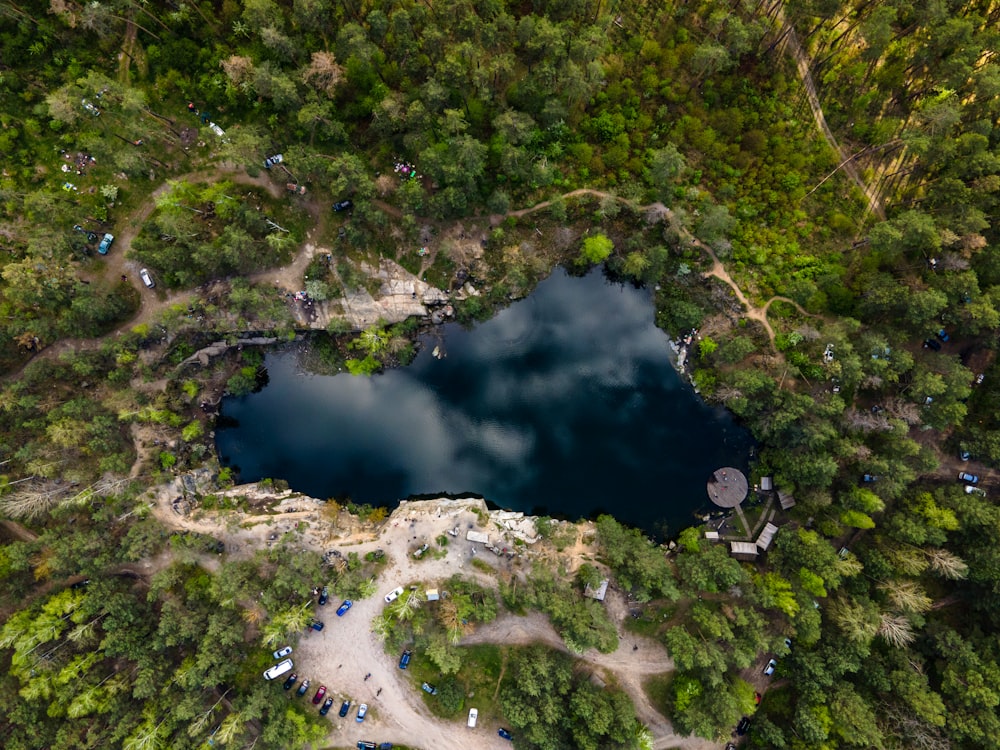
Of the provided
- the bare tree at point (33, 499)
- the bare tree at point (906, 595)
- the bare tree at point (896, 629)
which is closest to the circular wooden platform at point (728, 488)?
the bare tree at point (906, 595)

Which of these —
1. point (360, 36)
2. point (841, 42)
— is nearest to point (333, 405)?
point (360, 36)

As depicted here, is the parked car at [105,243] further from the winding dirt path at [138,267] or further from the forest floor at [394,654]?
the forest floor at [394,654]

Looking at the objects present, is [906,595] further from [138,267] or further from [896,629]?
[138,267]

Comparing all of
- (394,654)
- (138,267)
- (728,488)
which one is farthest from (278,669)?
(728,488)

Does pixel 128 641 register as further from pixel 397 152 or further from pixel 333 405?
pixel 397 152

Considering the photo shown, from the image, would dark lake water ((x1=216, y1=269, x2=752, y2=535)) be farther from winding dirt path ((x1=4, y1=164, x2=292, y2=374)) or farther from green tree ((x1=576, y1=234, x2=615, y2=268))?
winding dirt path ((x1=4, y1=164, x2=292, y2=374))

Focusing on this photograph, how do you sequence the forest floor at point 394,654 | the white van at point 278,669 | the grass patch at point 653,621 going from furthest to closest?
the grass patch at point 653,621
the forest floor at point 394,654
the white van at point 278,669
